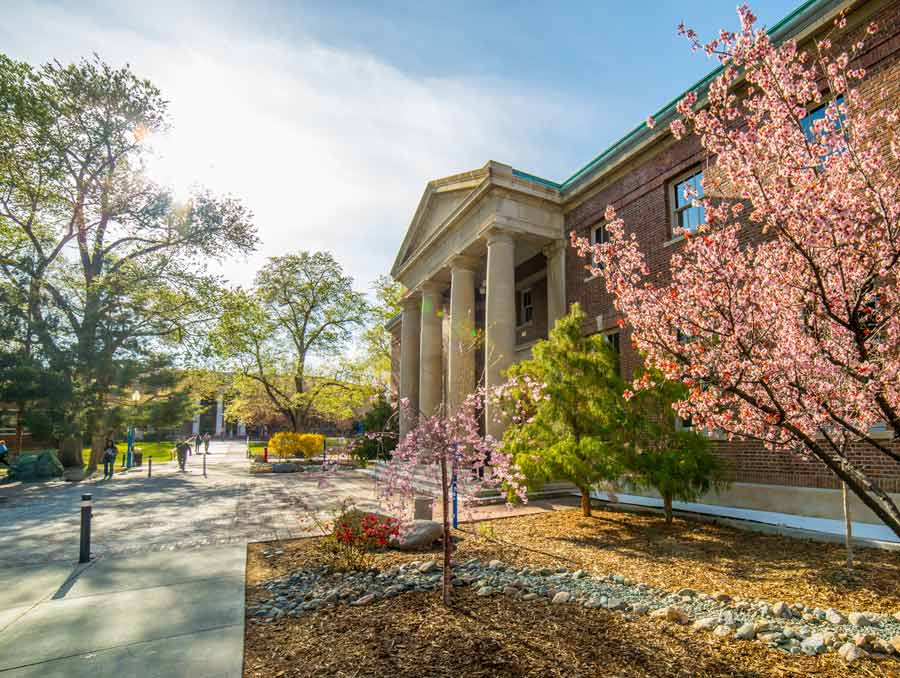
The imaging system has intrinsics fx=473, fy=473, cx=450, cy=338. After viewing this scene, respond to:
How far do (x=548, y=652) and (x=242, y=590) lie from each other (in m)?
3.74

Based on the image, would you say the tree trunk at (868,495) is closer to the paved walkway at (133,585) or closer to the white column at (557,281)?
the paved walkway at (133,585)

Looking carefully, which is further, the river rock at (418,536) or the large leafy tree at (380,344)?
the large leafy tree at (380,344)

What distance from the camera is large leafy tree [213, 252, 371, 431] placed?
101 feet

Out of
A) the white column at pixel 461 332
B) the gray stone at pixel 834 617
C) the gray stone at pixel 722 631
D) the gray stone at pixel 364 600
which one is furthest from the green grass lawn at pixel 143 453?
the gray stone at pixel 834 617

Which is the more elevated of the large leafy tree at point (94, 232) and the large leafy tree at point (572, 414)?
the large leafy tree at point (94, 232)

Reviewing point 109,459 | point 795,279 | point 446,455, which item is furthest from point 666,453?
point 109,459

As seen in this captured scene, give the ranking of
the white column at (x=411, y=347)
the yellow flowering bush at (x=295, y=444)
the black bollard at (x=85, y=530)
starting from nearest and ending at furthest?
the black bollard at (x=85, y=530), the white column at (x=411, y=347), the yellow flowering bush at (x=295, y=444)

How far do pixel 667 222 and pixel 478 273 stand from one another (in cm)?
996

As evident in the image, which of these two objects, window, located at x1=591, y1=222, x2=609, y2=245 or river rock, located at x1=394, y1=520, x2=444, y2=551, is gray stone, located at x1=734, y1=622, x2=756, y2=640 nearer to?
river rock, located at x1=394, y1=520, x2=444, y2=551

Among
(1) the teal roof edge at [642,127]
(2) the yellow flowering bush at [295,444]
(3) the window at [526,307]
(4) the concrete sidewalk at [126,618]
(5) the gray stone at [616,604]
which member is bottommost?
(2) the yellow flowering bush at [295,444]

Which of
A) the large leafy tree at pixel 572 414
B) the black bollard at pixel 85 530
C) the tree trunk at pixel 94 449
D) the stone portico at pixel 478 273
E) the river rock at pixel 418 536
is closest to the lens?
the black bollard at pixel 85 530

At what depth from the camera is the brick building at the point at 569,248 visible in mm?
9023

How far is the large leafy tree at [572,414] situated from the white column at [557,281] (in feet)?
18.8

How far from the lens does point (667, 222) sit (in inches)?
508
